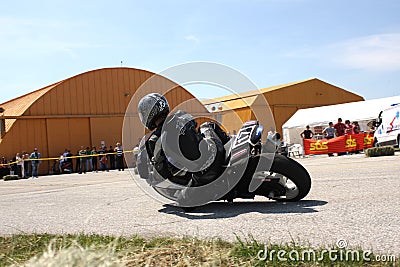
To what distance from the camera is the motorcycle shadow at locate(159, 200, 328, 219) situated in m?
6.48

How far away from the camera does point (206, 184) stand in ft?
22.7

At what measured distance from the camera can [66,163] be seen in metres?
32.8

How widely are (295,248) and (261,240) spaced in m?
0.71

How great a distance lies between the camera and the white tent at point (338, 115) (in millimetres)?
27448

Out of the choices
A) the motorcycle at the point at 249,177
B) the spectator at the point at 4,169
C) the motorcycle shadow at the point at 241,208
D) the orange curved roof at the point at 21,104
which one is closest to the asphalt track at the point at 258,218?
the motorcycle shadow at the point at 241,208

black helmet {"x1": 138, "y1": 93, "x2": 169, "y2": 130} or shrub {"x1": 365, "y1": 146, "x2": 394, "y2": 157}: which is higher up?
black helmet {"x1": 138, "y1": 93, "x2": 169, "y2": 130}

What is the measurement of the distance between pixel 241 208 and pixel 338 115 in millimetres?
23749

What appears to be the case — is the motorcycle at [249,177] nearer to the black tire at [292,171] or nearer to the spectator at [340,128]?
the black tire at [292,171]

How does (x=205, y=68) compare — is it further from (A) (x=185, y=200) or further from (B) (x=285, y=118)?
(B) (x=285, y=118)

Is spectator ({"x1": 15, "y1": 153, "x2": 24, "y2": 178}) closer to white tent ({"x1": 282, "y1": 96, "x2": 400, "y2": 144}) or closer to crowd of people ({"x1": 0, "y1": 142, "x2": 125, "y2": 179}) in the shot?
crowd of people ({"x1": 0, "y1": 142, "x2": 125, "y2": 179})

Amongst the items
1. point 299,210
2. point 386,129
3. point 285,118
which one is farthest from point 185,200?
point 285,118

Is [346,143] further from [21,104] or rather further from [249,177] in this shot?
[21,104]

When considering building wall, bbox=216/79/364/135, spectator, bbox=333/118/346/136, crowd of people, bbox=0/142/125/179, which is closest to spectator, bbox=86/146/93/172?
crowd of people, bbox=0/142/125/179

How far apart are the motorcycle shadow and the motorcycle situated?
0.13 meters
